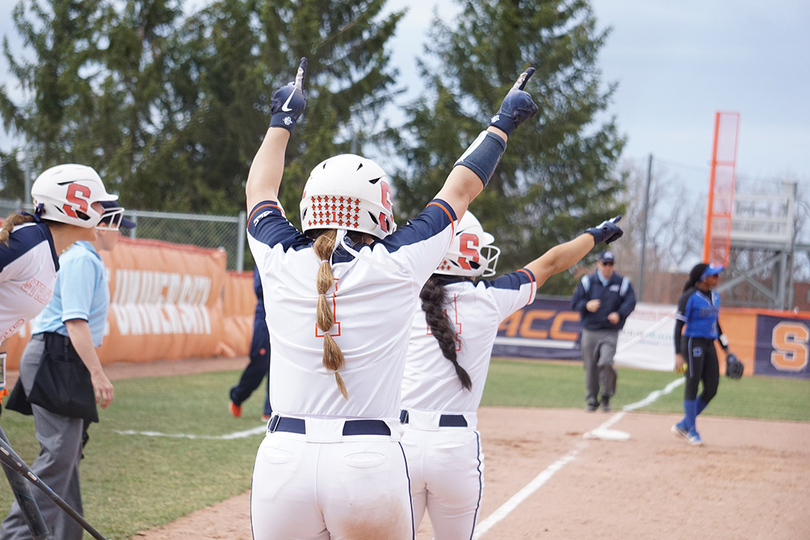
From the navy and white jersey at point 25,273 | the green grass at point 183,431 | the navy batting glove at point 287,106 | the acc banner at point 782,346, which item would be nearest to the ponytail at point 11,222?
the navy and white jersey at point 25,273

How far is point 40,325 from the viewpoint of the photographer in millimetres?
4277

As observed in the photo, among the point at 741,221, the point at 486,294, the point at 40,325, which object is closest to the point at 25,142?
the point at 741,221

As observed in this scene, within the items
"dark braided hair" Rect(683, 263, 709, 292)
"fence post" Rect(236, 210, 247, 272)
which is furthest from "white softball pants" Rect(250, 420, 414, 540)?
"fence post" Rect(236, 210, 247, 272)

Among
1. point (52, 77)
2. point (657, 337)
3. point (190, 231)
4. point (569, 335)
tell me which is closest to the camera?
point (190, 231)

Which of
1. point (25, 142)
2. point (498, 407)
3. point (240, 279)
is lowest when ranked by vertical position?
point (498, 407)

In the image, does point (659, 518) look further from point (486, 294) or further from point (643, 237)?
point (643, 237)

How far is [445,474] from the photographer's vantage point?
313 cm

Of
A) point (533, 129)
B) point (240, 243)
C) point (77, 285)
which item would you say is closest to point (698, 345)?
point (77, 285)

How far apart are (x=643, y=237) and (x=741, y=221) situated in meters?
5.51

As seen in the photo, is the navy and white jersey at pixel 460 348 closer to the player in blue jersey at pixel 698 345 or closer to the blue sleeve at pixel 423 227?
the blue sleeve at pixel 423 227

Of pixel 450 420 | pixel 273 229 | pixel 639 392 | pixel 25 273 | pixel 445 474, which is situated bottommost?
pixel 639 392

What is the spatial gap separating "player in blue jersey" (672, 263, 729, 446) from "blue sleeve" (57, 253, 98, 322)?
22.2ft

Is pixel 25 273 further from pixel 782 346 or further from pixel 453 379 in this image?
pixel 782 346

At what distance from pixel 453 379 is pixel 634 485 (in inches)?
164
